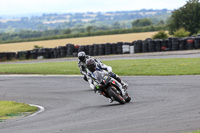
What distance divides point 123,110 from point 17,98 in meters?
6.93

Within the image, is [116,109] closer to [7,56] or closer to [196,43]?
[196,43]

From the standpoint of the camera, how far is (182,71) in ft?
66.8

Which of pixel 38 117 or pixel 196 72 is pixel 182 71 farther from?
pixel 38 117

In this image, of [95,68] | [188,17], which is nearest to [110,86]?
[95,68]

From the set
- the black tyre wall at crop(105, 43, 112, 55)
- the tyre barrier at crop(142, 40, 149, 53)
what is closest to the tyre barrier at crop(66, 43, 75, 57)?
the black tyre wall at crop(105, 43, 112, 55)

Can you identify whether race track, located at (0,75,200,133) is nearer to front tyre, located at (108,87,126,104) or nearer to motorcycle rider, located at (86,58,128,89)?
front tyre, located at (108,87,126,104)

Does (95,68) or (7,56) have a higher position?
(95,68)

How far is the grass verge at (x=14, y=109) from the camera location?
12.5 meters

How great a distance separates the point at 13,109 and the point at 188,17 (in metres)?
44.9

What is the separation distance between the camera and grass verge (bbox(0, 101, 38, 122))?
40.9 ft

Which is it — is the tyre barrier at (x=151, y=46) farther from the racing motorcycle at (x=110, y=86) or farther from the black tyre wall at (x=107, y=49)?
the racing motorcycle at (x=110, y=86)

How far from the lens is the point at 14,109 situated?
13.5 meters

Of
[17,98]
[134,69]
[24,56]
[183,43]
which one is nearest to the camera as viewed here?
[17,98]

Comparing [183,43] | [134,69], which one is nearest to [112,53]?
[183,43]
